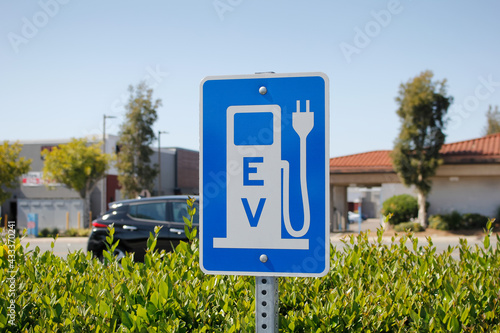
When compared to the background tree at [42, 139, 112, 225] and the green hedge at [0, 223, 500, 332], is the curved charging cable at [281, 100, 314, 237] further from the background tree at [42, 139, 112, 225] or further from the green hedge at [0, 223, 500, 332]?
the background tree at [42, 139, 112, 225]

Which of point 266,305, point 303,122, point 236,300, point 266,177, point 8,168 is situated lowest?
point 236,300

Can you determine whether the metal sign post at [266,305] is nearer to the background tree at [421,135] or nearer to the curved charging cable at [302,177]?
the curved charging cable at [302,177]

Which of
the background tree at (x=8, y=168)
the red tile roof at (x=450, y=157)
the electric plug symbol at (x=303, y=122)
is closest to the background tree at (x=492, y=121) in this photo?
the red tile roof at (x=450, y=157)

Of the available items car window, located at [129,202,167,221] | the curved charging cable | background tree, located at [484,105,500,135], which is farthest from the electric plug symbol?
background tree, located at [484,105,500,135]

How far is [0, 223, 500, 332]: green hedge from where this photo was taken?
2338mm

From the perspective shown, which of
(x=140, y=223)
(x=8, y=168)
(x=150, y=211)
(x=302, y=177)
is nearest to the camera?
(x=302, y=177)

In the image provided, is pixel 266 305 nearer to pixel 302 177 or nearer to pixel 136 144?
pixel 302 177

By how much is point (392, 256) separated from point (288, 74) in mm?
2305

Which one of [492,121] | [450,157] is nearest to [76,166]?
[450,157]

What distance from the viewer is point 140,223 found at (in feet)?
33.4

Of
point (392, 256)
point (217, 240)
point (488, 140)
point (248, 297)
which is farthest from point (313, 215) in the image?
point (488, 140)

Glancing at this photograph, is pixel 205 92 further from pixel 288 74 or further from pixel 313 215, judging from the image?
pixel 313 215

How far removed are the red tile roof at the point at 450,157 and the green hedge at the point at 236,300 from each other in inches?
884

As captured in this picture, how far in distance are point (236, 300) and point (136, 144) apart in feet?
109
